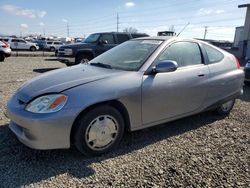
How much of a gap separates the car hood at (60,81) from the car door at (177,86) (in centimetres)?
58

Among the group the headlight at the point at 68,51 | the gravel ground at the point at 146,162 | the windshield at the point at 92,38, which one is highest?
the windshield at the point at 92,38

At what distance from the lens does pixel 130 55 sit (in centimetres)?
402

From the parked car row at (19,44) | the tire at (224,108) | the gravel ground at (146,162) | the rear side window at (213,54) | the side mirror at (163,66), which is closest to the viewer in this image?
the gravel ground at (146,162)

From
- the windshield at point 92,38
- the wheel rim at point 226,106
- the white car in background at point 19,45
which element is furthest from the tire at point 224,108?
the white car in background at point 19,45

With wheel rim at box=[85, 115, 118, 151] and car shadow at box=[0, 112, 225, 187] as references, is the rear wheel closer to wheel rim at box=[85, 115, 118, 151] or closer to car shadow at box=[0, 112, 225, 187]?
car shadow at box=[0, 112, 225, 187]

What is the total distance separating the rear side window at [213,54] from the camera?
4489mm

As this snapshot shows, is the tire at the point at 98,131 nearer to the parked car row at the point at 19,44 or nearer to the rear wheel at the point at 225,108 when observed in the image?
the rear wheel at the point at 225,108

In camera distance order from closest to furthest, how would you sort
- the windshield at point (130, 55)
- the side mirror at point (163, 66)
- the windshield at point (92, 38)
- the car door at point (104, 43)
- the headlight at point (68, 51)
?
1. the side mirror at point (163, 66)
2. the windshield at point (130, 55)
3. the headlight at point (68, 51)
4. the car door at point (104, 43)
5. the windshield at point (92, 38)

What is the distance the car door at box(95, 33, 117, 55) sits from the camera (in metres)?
11.5

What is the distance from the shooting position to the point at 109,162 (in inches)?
126

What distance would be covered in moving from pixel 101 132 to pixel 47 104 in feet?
2.47

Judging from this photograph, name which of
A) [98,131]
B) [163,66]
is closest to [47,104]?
[98,131]

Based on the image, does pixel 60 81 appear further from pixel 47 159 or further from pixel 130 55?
pixel 130 55

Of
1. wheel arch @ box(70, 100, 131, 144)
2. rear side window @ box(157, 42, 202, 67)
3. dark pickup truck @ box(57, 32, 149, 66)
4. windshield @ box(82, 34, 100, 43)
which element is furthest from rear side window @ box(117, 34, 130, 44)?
wheel arch @ box(70, 100, 131, 144)
